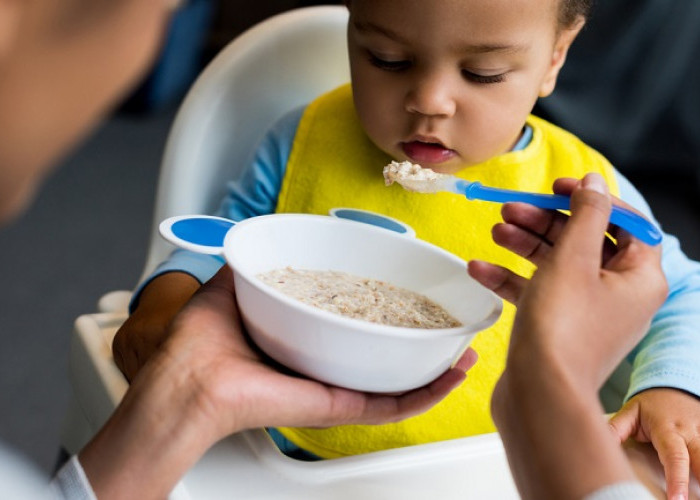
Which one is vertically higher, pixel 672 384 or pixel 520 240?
pixel 520 240

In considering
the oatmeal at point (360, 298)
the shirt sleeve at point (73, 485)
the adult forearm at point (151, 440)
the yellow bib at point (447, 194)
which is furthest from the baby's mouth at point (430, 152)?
the shirt sleeve at point (73, 485)

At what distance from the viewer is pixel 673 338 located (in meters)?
1.02

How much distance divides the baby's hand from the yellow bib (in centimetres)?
19

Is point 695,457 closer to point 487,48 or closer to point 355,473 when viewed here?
point 355,473

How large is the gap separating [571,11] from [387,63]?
22 centimetres

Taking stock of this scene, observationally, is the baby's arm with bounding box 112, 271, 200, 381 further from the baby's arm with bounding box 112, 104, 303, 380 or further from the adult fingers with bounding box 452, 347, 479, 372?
the adult fingers with bounding box 452, 347, 479, 372

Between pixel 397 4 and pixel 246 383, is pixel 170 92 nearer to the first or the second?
pixel 397 4

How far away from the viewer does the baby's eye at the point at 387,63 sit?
1021 millimetres

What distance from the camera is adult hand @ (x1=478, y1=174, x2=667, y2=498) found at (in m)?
0.64

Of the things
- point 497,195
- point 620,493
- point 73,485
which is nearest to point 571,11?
point 497,195

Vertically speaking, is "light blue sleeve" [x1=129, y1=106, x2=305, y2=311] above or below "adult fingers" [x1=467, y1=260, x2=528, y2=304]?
below

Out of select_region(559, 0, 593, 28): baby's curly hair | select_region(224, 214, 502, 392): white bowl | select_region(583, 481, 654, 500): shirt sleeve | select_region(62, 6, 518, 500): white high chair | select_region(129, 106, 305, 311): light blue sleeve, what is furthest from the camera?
select_region(129, 106, 305, 311): light blue sleeve

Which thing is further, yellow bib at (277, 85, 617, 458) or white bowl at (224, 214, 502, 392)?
yellow bib at (277, 85, 617, 458)

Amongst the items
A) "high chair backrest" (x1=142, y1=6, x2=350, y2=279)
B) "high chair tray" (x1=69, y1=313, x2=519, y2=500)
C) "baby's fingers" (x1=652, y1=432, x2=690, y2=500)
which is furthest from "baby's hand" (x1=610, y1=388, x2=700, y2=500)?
"high chair backrest" (x1=142, y1=6, x2=350, y2=279)
